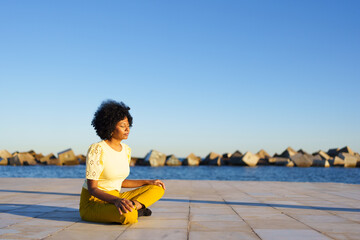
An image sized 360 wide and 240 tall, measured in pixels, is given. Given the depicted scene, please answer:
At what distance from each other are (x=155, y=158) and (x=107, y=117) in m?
74.1

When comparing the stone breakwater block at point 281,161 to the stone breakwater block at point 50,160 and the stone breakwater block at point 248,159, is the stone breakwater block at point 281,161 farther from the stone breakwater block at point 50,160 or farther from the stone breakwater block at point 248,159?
the stone breakwater block at point 50,160

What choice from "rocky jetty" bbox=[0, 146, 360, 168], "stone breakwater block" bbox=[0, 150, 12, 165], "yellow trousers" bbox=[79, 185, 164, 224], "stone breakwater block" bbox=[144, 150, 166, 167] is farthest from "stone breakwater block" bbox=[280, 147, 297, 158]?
"yellow trousers" bbox=[79, 185, 164, 224]

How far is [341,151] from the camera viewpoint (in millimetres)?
85750

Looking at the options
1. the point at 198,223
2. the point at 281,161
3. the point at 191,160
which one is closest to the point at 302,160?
the point at 281,161

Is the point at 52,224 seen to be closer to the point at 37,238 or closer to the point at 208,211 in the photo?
the point at 37,238

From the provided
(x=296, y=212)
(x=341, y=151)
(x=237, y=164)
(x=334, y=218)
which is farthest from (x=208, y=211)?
(x=341, y=151)

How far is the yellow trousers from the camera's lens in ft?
12.5

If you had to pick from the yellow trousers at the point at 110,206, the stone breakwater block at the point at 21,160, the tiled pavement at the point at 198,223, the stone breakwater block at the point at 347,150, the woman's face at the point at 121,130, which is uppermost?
the stone breakwater block at the point at 347,150

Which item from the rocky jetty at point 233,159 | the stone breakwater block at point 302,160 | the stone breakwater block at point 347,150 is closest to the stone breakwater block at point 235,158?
the rocky jetty at point 233,159

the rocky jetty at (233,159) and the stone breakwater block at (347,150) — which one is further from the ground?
the stone breakwater block at (347,150)

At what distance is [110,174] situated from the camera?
3.95 metres

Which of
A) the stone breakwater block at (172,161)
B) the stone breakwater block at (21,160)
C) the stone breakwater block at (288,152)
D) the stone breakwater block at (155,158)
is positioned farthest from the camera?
the stone breakwater block at (288,152)

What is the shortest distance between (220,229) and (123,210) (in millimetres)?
1008

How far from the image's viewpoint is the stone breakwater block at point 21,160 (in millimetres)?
77750
